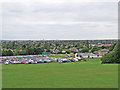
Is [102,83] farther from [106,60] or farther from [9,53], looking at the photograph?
[9,53]

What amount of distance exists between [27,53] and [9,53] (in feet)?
10.0

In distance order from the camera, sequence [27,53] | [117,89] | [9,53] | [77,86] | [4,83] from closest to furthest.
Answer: [117,89] → [77,86] → [4,83] → [9,53] → [27,53]

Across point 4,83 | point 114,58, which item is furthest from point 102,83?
point 114,58

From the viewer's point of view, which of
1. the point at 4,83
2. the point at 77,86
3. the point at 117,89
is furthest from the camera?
the point at 4,83

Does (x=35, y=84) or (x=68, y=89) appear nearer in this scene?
(x=68, y=89)

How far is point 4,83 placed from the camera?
786 centimetres

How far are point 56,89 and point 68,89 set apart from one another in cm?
46

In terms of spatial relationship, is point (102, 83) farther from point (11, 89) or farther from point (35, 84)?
point (11, 89)

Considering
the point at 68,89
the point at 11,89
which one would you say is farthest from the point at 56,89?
the point at 11,89

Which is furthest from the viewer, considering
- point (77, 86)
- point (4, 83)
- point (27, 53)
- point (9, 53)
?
point (27, 53)

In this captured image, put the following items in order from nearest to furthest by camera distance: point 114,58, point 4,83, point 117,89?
point 117,89
point 4,83
point 114,58

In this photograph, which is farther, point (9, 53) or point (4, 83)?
point (9, 53)

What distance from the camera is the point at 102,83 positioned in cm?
772

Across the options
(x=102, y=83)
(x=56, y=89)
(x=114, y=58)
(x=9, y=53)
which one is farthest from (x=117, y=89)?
(x=9, y=53)
